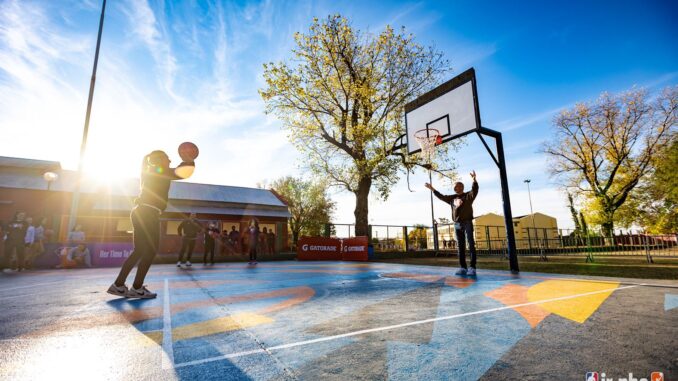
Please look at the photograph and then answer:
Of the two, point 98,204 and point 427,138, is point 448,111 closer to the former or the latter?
point 427,138

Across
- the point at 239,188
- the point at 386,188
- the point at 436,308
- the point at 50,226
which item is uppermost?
the point at 239,188

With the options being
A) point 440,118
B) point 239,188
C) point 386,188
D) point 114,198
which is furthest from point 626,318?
point 239,188

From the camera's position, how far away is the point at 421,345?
2023mm

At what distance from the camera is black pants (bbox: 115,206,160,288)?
13.2 feet

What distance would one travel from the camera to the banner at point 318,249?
1593 cm

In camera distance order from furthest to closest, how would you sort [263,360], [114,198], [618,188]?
[618,188] < [114,198] < [263,360]

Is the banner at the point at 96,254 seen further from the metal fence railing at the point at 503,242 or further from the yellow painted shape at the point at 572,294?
the yellow painted shape at the point at 572,294

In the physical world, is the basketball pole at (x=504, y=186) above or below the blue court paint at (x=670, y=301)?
above

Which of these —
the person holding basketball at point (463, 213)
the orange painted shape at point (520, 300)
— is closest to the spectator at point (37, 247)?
the person holding basketball at point (463, 213)

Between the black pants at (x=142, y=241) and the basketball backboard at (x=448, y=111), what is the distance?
7.93 metres

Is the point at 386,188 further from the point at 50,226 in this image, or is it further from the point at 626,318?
the point at 50,226

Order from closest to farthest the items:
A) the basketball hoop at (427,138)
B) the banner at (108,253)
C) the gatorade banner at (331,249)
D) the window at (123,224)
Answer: the basketball hoop at (427,138) < the banner at (108,253) < the gatorade banner at (331,249) < the window at (123,224)

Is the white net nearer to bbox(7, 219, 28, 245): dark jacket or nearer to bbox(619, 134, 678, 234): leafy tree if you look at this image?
bbox(7, 219, 28, 245): dark jacket

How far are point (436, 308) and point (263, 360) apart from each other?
6.73 feet
